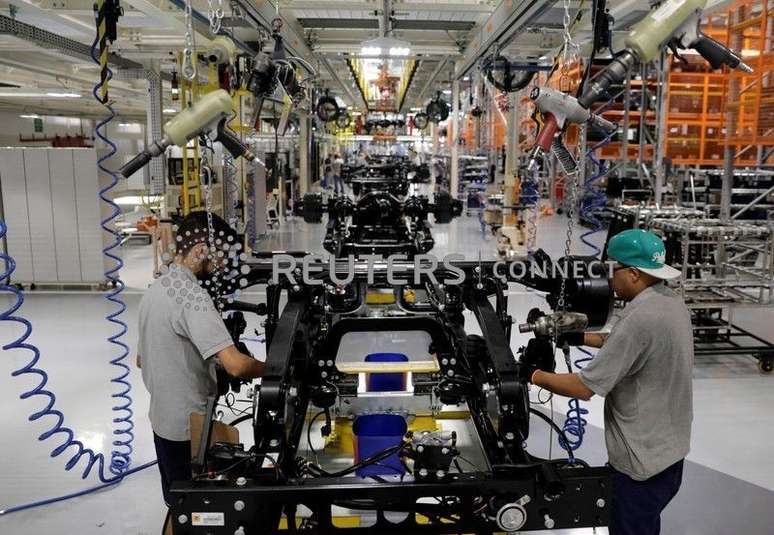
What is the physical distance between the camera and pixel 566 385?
2.42 meters

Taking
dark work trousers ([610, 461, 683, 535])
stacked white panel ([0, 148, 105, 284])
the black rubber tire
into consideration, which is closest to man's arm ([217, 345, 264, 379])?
dark work trousers ([610, 461, 683, 535])

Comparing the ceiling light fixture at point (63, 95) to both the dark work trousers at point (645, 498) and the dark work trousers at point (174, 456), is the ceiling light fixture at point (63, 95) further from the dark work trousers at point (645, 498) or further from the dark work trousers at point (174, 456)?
the dark work trousers at point (645, 498)

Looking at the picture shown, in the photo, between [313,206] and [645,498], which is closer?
[645,498]

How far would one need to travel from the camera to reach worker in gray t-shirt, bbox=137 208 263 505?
249 centimetres

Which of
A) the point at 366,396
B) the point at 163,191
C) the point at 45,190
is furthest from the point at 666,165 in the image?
the point at 45,190

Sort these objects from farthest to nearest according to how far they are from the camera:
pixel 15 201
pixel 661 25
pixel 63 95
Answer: pixel 63 95
pixel 15 201
pixel 661 25

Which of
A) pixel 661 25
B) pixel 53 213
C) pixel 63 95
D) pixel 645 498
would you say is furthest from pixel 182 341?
pixel 63 95

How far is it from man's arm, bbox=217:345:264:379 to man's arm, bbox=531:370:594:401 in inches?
44.8

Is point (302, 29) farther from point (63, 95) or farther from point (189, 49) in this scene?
point (63, 95)

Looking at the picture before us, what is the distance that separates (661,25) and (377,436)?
93.3 inches

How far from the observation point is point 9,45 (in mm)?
7805

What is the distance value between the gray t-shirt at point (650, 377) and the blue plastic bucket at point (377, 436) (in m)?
1.20

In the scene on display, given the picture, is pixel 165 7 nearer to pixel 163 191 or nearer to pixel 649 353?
pixel 163 191

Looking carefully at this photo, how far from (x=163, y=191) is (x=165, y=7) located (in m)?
2.96
